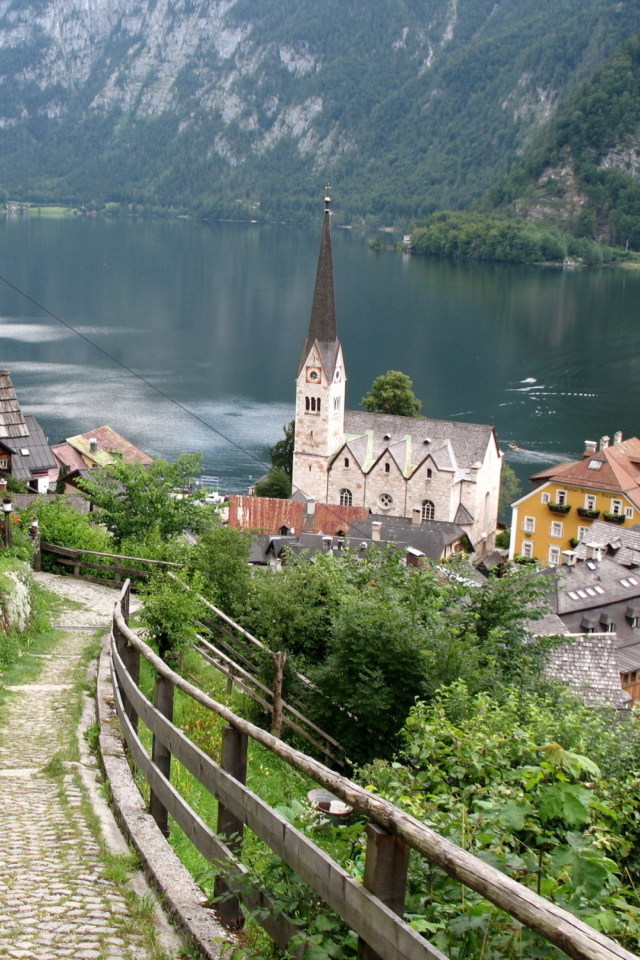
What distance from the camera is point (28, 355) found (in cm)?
9569

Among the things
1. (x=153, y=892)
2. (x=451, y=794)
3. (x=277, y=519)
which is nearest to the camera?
(x=153, y=892)

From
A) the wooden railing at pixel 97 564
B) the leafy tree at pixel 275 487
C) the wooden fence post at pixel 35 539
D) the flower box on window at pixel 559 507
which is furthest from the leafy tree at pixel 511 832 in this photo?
the leafy tree at pixel 275 487

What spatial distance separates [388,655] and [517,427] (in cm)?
6273

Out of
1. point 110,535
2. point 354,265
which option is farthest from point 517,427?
point 354,265

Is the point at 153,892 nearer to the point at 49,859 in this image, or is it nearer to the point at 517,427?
the point at 49,859

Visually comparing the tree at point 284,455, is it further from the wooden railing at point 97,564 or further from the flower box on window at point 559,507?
the wooden railing at point 97,564

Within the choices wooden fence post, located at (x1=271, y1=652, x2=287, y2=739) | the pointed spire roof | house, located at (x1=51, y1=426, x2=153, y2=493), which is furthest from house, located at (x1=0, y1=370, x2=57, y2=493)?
wooden fence post, located at (x1=271, y1=652, x2=287, y2=739)

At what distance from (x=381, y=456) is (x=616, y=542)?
1620 centimetres

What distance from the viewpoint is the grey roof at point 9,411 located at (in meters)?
31.1

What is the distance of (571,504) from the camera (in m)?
47.2

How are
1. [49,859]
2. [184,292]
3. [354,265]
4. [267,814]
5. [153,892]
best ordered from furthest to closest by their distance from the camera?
1. [354,265]
2. [184,292]
3. [49,859]
4. [153,892]
5. [267,814]

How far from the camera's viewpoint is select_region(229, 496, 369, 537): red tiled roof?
46844 mm

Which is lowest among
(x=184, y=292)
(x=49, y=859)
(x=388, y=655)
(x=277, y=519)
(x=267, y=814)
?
(x=277, y=519)

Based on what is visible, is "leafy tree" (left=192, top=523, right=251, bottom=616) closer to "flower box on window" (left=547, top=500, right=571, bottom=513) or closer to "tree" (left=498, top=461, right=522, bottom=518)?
"flower box on window" (left=547, top=500, right=571, bottom=513)
